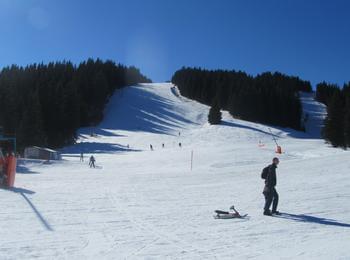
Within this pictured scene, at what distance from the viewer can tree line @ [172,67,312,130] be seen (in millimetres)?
98562

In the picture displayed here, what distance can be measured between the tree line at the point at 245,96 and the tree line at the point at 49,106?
27.9 meters

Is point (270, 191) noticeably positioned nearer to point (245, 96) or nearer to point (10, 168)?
point (10, 168)

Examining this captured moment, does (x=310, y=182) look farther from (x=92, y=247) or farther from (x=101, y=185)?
(x=92, y=247)

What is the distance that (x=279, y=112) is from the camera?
101562mm

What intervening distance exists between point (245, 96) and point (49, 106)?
5025 cm

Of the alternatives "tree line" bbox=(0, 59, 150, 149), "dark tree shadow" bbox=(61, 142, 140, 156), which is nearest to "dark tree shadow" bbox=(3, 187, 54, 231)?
"tree line" bbox=(0, 59, 150, 149)

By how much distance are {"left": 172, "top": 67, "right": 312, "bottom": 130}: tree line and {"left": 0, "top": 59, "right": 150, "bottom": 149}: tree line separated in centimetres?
2790

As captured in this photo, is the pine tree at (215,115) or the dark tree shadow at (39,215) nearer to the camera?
the dark tree shadow at (39,215)

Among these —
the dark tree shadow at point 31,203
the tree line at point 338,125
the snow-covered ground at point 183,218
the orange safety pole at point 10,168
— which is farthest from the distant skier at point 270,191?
the tree line at point 338,125

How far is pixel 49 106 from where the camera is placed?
6444 cm

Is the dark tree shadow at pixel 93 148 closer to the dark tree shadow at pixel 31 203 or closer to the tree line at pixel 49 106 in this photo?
the tree line at pixel 49 106

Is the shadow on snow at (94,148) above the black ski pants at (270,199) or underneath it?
underneath

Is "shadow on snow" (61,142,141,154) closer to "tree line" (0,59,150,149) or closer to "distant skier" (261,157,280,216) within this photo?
"tree line" (0,59,150,149)

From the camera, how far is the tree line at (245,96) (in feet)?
323
